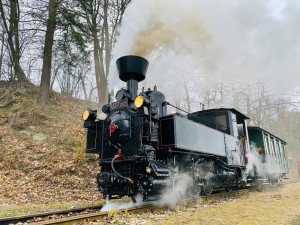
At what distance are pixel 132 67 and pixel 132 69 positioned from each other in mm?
51

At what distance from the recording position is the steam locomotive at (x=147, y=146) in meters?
5.23

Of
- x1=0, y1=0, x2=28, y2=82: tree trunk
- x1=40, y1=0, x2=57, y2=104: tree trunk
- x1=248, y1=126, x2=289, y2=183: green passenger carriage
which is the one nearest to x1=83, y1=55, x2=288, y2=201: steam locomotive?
x1=248, y1=126, x2=289, y2=183: green passenger carriage

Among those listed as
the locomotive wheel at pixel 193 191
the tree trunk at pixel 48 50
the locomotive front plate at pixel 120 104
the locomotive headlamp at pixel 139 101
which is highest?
the tree trunk at pixel 48 50

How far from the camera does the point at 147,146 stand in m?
5.22

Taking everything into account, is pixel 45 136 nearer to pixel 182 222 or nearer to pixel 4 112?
pixel 4 112

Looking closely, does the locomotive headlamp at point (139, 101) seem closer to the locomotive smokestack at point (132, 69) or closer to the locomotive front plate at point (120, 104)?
the locomotive front plate at point (120, 104)

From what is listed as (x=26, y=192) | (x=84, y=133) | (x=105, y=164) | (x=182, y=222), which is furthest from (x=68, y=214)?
(x=84, y=133)

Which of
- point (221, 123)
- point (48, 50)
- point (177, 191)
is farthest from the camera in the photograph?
point (48, 50)

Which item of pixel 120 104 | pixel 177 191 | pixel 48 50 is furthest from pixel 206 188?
pixel 48 50

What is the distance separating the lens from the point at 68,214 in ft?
15.9

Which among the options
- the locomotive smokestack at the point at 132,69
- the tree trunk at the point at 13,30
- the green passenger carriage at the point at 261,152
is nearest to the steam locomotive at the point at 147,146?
the locomotive smokestack at the point at 132,69

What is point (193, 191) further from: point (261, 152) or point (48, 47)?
point (48, 47)

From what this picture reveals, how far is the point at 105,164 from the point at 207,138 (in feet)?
10.0

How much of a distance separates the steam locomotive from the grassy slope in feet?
7.12
